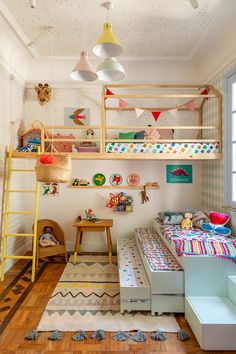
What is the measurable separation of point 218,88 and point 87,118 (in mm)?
2128

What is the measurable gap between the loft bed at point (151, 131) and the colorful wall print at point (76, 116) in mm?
169

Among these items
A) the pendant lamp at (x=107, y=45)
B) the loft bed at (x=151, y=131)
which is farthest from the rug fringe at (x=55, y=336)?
the pendant lamp at (x=107, y=45)

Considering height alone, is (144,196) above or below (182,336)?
above

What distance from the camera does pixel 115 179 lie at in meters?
4.73

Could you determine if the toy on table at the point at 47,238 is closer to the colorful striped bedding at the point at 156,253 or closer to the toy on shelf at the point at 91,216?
the toy on shelf at the point at 91,216

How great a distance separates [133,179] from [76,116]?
1.46 meters

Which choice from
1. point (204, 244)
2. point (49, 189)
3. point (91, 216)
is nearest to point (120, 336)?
point (204, 244)

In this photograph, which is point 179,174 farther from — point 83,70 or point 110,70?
point 83,70

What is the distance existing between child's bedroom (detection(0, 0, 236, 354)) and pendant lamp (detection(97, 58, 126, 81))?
0.04 ft

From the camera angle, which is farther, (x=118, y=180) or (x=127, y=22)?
(x=118, y=180)

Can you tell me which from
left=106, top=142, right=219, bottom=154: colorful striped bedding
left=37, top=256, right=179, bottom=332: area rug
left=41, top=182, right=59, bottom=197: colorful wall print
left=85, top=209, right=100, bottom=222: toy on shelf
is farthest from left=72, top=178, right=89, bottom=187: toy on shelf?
left=37, top=256, right=179, bottom=332: area rug

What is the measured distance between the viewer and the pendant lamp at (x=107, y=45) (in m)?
2.30

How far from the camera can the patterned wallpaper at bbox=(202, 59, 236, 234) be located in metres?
3.81

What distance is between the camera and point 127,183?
4.73 m
